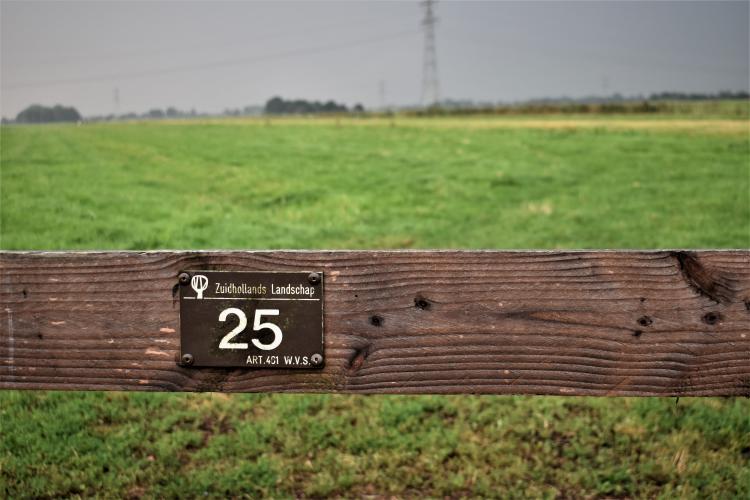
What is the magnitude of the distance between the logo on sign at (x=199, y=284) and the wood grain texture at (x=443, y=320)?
0.03 meters

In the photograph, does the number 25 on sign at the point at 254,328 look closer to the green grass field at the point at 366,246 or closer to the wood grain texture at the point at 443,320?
the wood grain texture at the point at 443,320

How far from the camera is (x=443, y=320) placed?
1729 millimetres

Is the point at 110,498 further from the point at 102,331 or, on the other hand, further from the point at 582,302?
the point at 582,302

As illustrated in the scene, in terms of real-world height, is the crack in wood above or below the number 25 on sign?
above

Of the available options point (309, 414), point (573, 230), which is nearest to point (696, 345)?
point (309, 414)

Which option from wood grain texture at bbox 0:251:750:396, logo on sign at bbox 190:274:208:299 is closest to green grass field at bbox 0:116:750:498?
wood grain texture at bbox 0:251:750:396

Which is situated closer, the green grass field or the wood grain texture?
the wood grain texture

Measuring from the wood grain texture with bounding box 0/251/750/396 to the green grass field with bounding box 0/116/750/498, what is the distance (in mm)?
1742

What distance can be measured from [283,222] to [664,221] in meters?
6.22

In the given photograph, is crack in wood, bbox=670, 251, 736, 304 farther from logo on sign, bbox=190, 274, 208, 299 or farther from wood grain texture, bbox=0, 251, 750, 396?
logo on sign, bbox=190, 274, 208, 299

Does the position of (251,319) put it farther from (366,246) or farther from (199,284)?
(366,246)

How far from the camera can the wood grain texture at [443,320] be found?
5.60ft

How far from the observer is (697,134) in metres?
29.0

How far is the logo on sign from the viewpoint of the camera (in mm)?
1729
